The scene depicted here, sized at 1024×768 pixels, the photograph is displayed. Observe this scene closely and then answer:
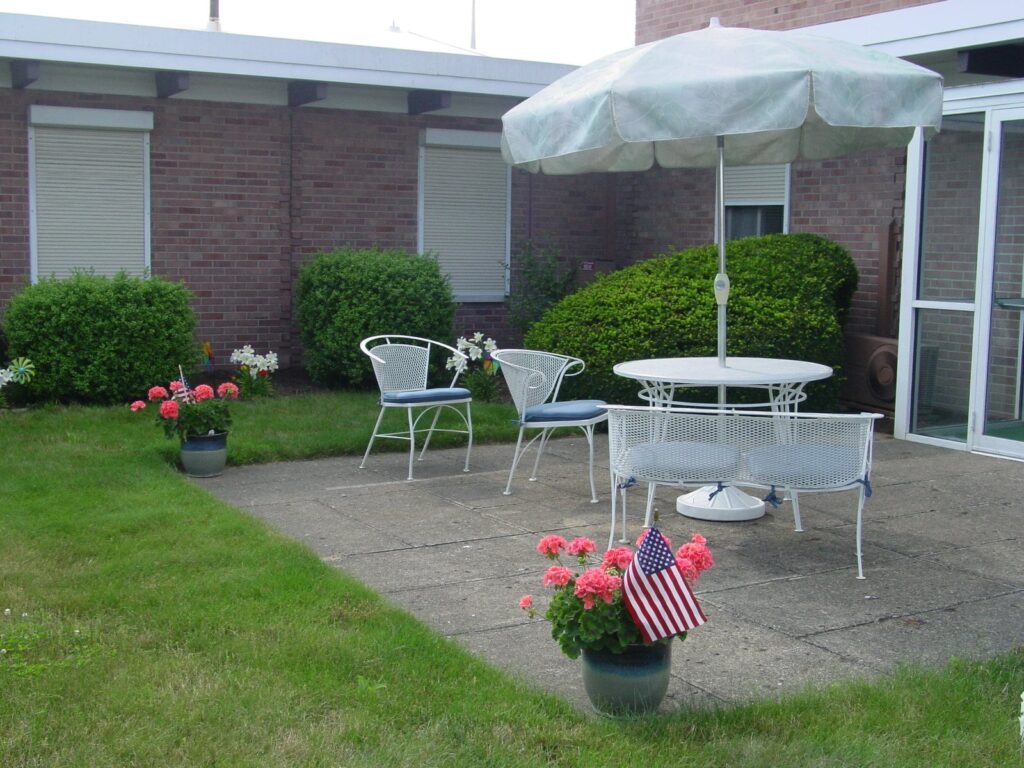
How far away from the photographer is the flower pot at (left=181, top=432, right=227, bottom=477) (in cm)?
764

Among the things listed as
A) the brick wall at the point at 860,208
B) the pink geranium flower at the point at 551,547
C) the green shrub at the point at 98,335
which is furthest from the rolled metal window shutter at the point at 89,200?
the pink geranium flower at the point at 551,547

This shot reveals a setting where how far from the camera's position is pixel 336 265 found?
11.0m

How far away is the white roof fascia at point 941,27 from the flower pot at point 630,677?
5960mm

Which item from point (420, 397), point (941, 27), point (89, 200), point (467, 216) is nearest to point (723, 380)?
point (420, 397)

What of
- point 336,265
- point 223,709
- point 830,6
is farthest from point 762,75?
point 830,6

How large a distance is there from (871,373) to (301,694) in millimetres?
7020

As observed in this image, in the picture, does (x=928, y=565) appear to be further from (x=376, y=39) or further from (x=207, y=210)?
(x=376, y=39)

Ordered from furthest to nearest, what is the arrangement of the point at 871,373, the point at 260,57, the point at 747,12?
the point at 747,12, the point at 260,57, the point at 871,373

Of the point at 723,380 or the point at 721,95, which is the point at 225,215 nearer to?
the point at 723,380

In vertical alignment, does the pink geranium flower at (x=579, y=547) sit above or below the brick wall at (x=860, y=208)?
below

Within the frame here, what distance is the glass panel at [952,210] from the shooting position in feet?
28.2

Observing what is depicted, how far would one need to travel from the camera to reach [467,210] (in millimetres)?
12875

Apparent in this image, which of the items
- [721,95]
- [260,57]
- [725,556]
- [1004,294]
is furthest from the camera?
[260,57]

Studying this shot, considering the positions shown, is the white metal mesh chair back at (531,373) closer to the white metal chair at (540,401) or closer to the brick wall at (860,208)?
the white metal chair at (540,401)
